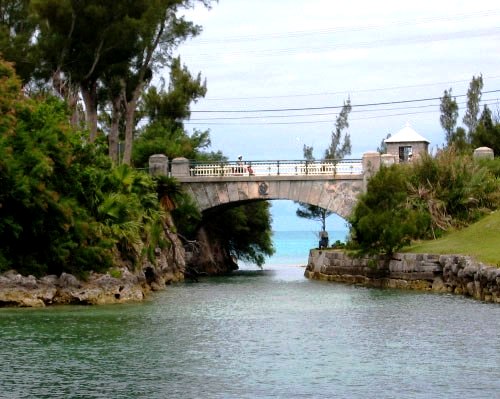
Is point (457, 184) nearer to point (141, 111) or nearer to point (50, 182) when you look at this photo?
point (50, 182)

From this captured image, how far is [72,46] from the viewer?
5009cm

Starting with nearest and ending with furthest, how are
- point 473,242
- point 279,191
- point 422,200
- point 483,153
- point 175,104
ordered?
point 473,242, point 422,200, point 483,153, point 279,191, point 175,104

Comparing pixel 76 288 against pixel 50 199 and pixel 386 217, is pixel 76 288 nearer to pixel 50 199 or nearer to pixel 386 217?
pixel 50 199

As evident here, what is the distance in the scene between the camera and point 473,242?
44125 millimetres

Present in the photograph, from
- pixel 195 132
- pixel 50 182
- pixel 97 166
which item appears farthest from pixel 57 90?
pixel 195 132

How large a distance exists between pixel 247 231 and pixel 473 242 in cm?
2377

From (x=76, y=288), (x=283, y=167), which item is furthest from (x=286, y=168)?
(x=76, y=288)

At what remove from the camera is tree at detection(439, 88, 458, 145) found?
251 feet

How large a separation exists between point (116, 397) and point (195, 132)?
52.8m

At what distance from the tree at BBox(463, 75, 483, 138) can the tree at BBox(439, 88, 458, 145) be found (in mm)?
1034

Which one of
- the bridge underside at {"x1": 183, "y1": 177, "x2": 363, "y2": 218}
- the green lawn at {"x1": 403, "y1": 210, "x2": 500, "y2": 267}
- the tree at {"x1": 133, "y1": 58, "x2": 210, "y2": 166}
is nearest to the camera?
the green lawn at {"x1": 403, "y1": 210, "x2": 500, "y2": 267}

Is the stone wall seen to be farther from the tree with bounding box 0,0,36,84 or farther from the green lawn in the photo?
the tree with bounding box 0,0,36,84

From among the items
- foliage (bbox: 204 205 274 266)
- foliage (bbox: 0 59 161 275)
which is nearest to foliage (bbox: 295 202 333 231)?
foliage (bbox: 204 205 274 266)

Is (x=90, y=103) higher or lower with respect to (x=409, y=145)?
higher
